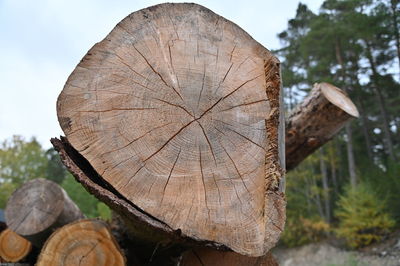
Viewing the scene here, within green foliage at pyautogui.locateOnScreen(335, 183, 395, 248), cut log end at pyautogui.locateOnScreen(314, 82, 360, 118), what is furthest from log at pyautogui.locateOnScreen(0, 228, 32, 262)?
green foliage at pyautogui.locateOnScreen(335, 183, 395, 248)

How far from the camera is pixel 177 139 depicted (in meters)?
1.76

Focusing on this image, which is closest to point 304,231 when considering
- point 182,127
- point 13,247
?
point 13,247

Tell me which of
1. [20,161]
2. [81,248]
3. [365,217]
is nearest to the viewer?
[81,248]

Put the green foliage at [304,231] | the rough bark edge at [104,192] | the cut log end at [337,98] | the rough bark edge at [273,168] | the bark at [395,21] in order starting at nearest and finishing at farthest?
the rough bark edge at [104,192] < the rough bark edge at [273,168] < the cut log end at [337,98] < the bark at [395,21] < the green foliage at [304,231]

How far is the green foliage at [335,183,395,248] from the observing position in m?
13.1

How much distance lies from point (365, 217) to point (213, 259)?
489 inches

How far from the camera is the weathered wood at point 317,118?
3.20 meters

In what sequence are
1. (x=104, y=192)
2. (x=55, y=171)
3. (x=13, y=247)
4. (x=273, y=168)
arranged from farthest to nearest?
(x=55, y=171) → (x=13, y=247) → (x=273, y=168) → (x=104, y=192)

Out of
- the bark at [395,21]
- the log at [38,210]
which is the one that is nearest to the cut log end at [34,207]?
the log at [38,210]

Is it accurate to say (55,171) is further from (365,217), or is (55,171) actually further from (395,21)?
(395,21)

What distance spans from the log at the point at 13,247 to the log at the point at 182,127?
288cm

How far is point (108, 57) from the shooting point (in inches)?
72.2

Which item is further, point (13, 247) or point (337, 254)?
point (337, 254)

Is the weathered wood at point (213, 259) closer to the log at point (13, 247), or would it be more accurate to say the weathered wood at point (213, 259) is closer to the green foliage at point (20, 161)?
the log at point (13, 247)
